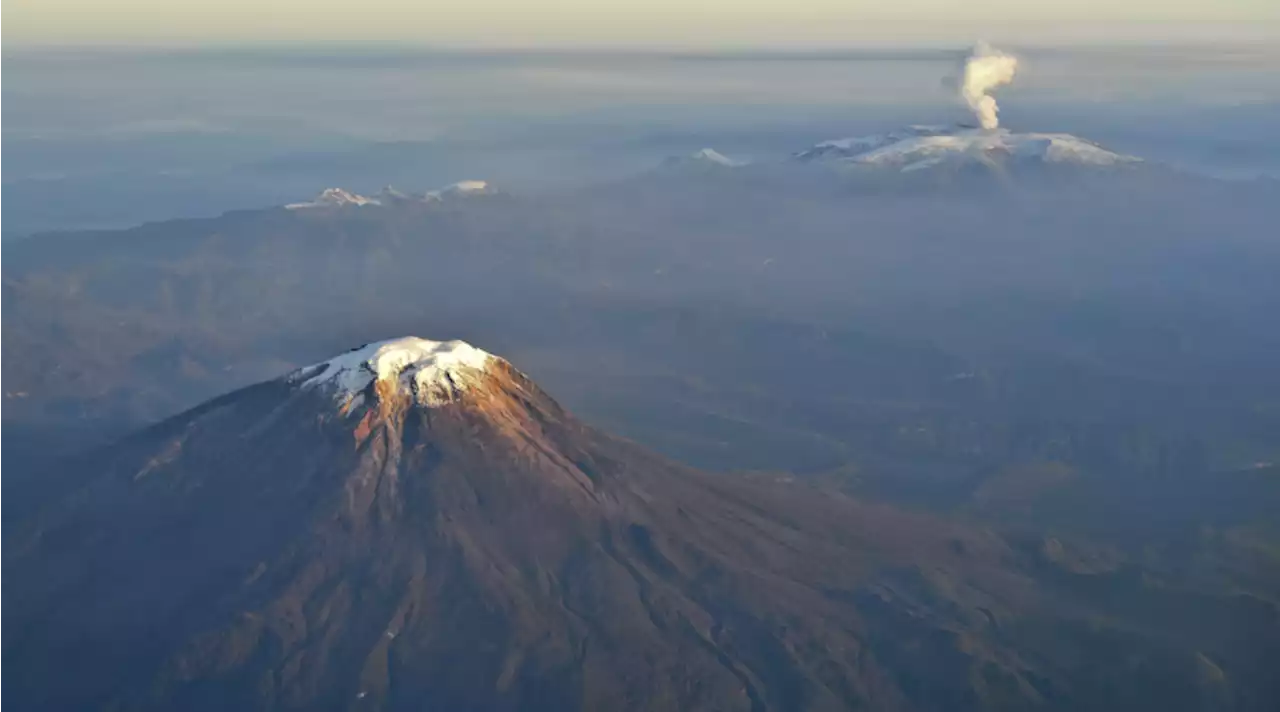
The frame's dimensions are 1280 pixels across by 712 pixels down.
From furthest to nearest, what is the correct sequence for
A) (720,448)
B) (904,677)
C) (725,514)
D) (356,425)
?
(720,448)
(725,514)
(356,425)
(904,677)

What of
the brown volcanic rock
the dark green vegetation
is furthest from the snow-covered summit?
the dark green vegetation

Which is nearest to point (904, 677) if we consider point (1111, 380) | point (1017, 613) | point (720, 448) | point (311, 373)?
point (1017, 613)

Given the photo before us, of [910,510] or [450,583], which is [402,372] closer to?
[450,583]

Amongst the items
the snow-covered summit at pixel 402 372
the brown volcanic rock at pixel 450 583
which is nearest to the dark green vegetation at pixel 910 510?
the brown volcanic rock at pixel 450 583

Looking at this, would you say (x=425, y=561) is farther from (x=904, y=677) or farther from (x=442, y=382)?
(x=904, y=677)

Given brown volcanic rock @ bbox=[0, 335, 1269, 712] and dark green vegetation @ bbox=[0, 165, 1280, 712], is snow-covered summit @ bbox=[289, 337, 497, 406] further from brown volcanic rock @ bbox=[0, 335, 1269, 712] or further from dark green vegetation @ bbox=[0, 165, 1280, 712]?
dark green vegetation @ bbox=[0, 165, 1280, 712]

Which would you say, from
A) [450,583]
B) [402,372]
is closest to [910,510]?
[402,372]
